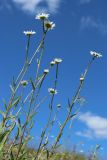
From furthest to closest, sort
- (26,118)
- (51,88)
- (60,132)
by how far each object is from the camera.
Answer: (51,88)
(60,132)
(26,118)

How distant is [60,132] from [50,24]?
1127 millimetres

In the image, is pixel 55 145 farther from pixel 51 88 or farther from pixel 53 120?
pixel 51 88

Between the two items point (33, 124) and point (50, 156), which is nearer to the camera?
point (33, 124)

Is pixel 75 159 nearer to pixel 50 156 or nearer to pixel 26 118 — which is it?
pixel 50 156

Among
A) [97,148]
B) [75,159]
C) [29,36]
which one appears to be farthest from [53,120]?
[75,159]

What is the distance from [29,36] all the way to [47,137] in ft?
3.64

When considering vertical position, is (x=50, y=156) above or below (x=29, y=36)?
below

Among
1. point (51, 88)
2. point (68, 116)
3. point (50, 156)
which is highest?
point (51, 88)

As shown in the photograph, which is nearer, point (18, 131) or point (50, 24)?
point (18, 131)

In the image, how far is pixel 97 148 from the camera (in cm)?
634


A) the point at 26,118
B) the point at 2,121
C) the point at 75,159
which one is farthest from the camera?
the point at 75,159

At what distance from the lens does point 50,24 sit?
4.70 metres

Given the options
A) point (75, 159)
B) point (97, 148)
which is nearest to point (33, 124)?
point (97, 148)

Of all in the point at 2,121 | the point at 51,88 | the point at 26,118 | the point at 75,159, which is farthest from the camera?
the point at 75,159
